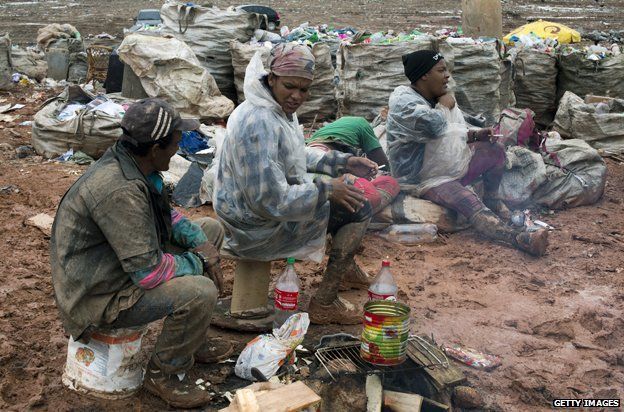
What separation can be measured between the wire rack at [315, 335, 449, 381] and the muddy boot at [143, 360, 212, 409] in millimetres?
605

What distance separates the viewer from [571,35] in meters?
10.8

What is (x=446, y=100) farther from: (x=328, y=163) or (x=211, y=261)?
(x=211, y=261)

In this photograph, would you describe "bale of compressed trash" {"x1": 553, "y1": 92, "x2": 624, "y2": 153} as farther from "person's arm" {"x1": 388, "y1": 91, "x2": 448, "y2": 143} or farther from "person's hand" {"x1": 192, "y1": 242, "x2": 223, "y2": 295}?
"person's hand" {"x1": 192, "y1": 242, "x2": 223, "y2": 295}

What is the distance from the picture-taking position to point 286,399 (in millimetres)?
3039

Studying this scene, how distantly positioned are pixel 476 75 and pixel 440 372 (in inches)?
186

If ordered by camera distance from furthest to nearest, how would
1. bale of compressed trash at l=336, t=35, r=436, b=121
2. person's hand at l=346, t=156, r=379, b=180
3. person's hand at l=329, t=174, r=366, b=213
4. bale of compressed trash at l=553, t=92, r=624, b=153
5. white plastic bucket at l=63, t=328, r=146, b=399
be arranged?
bale of compressed trash at l=553, t=92, r=624, b=153, bale of compressed trash at l=336, t=35, r=436, b=121, person's hand at l=346, t=156, r=379, b=180, person's hand at l=329, t=174, r=366, b=213, white plastic bucket at l=63, t=328, r=146, b=399

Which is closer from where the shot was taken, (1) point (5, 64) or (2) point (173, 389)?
(2) point (173, 389)

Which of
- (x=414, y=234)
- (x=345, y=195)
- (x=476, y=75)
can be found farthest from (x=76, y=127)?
(x=345, y=195)

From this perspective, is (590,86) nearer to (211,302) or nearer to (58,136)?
(58,136)

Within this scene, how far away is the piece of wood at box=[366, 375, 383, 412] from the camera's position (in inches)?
129

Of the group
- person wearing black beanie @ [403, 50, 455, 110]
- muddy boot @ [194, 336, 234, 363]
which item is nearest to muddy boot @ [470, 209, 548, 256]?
person wearing black beanie @ [403, 50, 455, 110]

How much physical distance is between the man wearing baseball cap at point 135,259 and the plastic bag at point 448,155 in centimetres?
280

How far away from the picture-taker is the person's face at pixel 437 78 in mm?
5430

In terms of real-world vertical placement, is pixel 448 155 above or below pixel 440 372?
above
